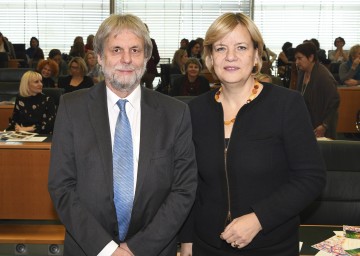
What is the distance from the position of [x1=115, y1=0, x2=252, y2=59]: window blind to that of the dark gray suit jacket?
40.6 ft

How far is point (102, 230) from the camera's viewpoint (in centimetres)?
196

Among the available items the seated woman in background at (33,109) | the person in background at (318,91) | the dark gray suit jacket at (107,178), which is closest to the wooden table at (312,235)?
Result: the dark gray suit jacket at (107,178)

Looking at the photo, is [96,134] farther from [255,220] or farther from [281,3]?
[281,3]

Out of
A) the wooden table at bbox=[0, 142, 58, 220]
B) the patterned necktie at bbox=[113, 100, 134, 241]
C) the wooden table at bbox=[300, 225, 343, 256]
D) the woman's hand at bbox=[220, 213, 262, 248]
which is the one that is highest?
the patterned necktie at bbox=[113, 100, 134, 241]

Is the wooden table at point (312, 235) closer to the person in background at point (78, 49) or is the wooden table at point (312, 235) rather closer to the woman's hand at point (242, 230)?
the woman's hand at point (242, 230)

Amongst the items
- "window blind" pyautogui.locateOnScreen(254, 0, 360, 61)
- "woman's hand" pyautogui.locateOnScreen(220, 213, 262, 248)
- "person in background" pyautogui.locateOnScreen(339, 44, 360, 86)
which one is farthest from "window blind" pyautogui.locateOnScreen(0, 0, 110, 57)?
"woman's hand" pyautogui.locateOnScreen(220, 213, 262, 248)

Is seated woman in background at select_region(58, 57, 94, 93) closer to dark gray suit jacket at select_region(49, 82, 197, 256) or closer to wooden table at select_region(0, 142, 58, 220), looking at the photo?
wooden table at select_region(0, 142, 58, 220)

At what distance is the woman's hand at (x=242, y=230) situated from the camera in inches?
74.0

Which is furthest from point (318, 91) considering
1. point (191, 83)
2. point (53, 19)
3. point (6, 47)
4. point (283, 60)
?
point (53, 19)

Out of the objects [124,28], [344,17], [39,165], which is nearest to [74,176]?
[124,28]

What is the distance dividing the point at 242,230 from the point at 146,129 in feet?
1.73

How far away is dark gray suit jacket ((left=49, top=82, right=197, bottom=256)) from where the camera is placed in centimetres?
197

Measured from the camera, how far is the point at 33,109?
219 inches

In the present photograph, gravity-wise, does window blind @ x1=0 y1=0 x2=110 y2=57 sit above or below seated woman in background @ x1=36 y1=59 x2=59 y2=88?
above
